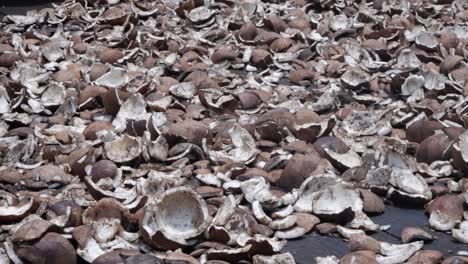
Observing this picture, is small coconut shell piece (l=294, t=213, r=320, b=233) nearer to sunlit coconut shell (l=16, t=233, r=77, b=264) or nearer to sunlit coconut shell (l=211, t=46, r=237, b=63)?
sunlit coconut shell (l=16, t=233, r=77, b=264)

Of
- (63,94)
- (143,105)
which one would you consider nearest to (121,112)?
(143,105)

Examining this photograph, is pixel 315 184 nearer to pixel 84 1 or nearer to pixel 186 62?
pixel 186 62

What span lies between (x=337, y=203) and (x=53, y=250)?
0.53 meters

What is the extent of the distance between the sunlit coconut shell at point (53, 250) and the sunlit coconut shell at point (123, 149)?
37cm

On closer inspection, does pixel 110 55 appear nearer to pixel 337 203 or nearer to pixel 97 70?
pixel 97 70

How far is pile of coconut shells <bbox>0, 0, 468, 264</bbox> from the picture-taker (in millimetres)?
1246

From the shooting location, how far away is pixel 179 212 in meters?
1.27

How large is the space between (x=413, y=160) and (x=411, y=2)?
1.58 meters

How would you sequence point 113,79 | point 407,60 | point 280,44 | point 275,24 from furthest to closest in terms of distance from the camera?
point 275,24, point 280,44, point 407,60, point 113,79

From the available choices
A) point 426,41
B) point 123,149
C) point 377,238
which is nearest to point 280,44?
point 426,41

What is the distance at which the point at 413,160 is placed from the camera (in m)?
1.55

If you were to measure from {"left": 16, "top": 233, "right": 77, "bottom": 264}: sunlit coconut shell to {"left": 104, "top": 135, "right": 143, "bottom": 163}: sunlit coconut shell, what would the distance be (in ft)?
1.21

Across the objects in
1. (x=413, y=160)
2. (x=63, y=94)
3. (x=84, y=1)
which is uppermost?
(x=413, y=160)

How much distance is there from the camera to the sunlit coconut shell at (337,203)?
1.32 meters
